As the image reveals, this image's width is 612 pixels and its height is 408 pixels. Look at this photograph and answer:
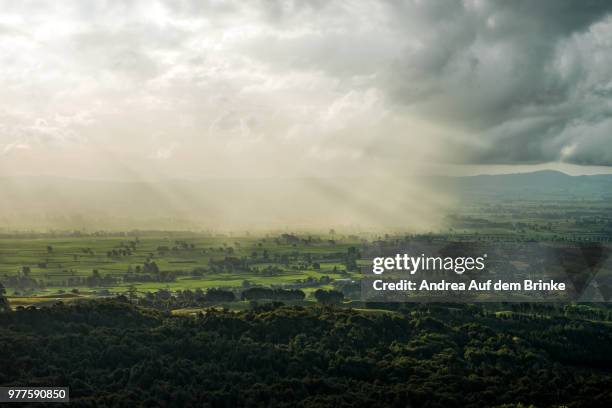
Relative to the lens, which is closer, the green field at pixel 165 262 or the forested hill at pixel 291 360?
the forested hill at pixel 291 360

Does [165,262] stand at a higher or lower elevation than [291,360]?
higher

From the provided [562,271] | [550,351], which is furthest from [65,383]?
[562,271]

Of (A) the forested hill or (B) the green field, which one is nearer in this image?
(A) the forested hill

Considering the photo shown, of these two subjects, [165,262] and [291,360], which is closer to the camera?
[291,360]

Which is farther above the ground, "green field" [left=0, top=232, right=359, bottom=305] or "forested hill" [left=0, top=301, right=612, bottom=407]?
"green field" [left=0, top=232, right=359, bottom=305]

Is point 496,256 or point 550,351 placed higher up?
point 496,256

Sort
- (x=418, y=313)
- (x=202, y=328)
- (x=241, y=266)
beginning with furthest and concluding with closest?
(x=241, y=266) < (x=418, y=313) < (x=202, y=328)

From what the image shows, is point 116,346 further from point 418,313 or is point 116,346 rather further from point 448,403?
point 418,313

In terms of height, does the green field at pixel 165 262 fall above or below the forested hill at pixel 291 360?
above
